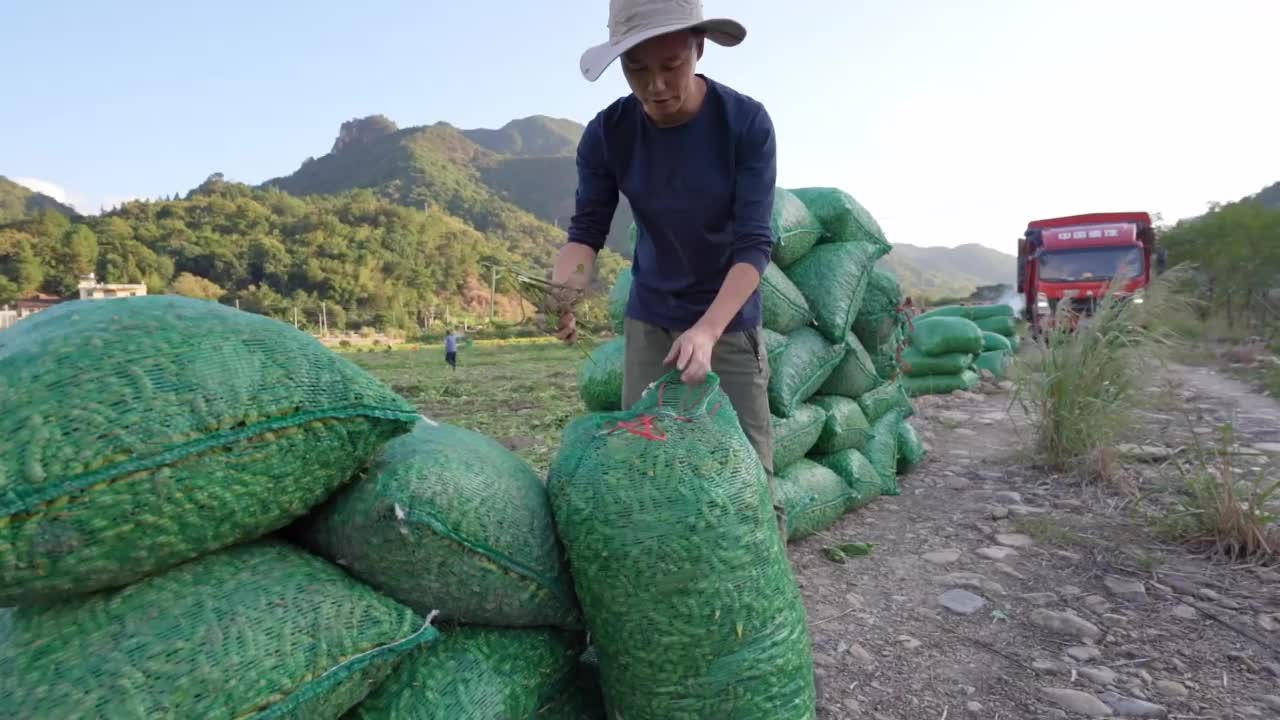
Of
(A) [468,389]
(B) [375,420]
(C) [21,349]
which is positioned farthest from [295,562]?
(A) [468,389]

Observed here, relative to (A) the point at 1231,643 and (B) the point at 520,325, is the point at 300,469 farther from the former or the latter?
(A) the point at 1231,643

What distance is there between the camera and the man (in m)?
1.46

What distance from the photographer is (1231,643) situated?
7.04 feet

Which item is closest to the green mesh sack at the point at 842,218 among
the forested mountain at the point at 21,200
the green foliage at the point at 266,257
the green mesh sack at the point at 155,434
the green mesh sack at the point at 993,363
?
the green mesh sack at the point at 155,434

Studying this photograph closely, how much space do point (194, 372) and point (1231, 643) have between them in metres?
2.88

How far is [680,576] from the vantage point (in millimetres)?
1335

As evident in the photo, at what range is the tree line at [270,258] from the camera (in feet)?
147

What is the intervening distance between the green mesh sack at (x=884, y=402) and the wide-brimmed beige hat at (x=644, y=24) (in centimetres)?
275

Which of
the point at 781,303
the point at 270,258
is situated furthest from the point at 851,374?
the point at 270,258

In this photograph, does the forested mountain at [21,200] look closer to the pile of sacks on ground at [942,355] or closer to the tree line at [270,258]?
the tree line at [270,258]

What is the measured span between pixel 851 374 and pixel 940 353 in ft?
14.3

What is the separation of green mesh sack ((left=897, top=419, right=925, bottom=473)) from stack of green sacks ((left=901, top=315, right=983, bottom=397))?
3132mm

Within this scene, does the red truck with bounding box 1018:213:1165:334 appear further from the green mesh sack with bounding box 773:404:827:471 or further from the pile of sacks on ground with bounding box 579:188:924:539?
the green mesh sack with bounding box 773:404:827:471

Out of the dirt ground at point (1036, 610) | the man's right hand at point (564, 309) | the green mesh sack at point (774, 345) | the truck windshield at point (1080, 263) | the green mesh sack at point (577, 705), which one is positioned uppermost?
the truck windshield at point (1080, 263)
